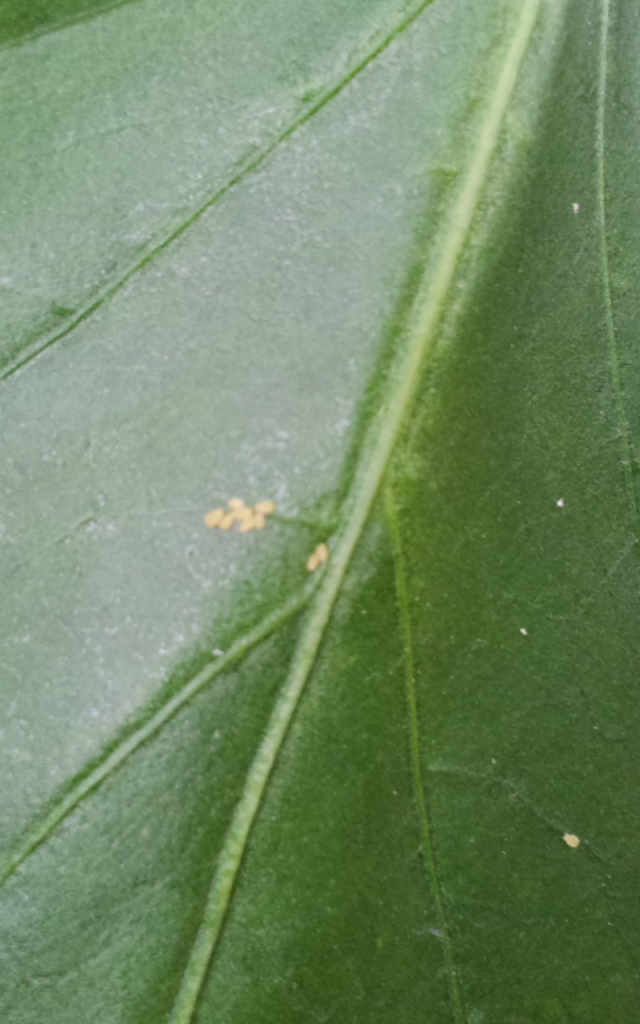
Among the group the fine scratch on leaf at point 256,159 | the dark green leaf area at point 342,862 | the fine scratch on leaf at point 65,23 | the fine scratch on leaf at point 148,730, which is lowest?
the dark green leaf area at point 342,862

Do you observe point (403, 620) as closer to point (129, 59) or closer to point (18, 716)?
point (18, 716)

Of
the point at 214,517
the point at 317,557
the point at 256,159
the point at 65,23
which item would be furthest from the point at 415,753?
the point at 65,23

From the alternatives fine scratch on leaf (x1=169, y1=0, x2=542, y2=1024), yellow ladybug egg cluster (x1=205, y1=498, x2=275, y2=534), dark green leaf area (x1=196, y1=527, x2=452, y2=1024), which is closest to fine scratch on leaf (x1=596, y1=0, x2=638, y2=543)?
fine scratch on leaf (x1=169, y1=0, x2=542, y2=1024)

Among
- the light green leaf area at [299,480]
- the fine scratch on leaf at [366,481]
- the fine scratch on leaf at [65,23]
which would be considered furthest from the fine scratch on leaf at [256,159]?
the fine scratch on leaf at [65,23]

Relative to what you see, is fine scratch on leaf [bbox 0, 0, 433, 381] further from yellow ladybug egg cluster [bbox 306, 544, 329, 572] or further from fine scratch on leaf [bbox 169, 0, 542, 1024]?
yellow ladybug egg cluster [bbox 306, 544, 329, 572]

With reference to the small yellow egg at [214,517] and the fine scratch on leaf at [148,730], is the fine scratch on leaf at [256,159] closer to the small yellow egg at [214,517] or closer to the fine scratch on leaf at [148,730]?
the small yellow egg at [214,517]

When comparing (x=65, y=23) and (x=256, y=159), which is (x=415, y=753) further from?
(x=65, y=23)
